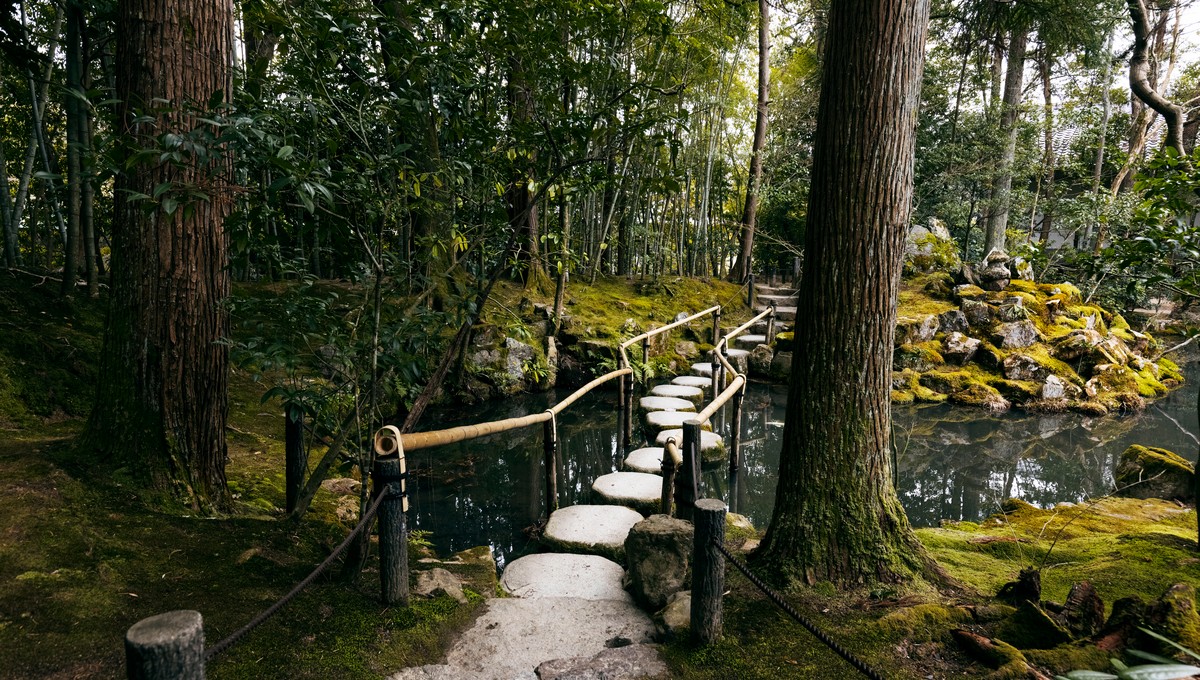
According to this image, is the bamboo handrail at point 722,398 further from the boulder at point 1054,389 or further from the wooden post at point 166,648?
the boulder at point 1054,389

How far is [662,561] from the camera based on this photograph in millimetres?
2514

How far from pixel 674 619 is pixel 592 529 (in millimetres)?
1199

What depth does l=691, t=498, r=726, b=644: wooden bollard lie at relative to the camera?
203 centimetres

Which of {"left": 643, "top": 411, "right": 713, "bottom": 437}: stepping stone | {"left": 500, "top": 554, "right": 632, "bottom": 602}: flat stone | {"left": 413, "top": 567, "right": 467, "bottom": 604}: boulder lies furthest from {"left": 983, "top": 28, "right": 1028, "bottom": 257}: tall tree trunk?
{"left": 413, "top": 567, "right": 467, "bottom": 604}: boulder

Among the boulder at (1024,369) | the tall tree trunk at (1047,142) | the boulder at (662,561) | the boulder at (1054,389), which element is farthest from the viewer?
the tall tree trunk at (1047,142)

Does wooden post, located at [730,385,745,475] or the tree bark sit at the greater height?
the tree bark

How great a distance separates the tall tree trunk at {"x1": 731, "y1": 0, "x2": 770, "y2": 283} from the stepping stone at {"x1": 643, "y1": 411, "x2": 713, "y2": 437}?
6330mm

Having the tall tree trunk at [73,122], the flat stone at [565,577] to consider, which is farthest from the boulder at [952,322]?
the tall tree trunk at [73,122]

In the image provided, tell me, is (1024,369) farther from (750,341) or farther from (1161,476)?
(1161,476)

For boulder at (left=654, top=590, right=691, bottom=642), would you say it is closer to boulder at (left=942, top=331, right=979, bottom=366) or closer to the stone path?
the stone path

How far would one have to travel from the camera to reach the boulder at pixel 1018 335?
888cm

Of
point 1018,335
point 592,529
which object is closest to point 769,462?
point 592,529

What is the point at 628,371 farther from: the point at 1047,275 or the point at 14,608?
the point at 1047,275

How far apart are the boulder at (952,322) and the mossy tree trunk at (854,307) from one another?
7.94 meters
